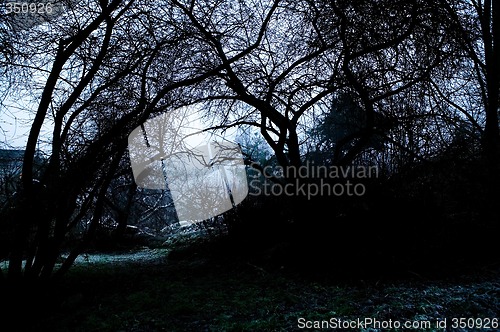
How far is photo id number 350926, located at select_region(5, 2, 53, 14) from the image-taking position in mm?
3992

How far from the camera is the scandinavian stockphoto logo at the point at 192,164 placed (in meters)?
6.87

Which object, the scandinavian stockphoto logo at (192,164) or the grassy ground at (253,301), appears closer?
the grassy ground at (253,301)

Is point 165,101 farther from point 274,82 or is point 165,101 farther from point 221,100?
point 274,82

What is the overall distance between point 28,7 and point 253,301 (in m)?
4.15

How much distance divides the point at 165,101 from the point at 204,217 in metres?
4.39

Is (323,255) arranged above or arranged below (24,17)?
below

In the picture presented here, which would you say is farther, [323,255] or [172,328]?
[323,255]

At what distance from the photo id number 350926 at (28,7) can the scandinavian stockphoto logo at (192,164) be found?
74.8 inches

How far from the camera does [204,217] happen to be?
9.44 meters

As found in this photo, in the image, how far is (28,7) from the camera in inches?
159

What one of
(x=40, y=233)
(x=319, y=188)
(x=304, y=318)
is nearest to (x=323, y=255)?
(x=319, y=188)

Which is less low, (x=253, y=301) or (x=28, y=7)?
(x=28, y=7)

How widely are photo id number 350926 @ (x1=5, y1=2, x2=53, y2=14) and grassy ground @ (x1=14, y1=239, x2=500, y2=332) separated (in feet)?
10.7

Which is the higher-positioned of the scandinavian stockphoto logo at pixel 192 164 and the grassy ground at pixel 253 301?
the scandinavian stockphoto logo at pixel 192 164
